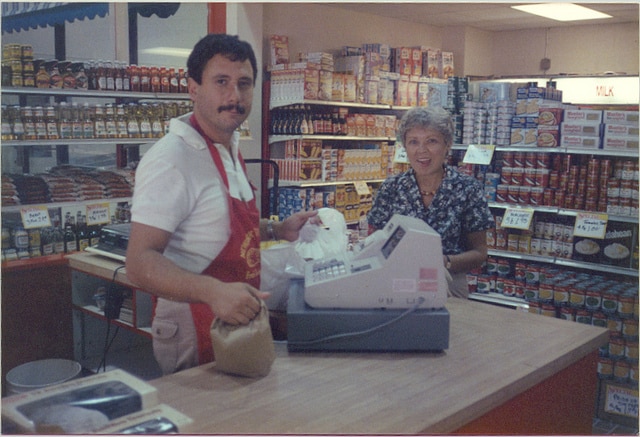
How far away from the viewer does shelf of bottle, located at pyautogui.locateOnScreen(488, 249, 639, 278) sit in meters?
3.89

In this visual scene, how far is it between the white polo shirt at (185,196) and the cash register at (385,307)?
0.31 metres

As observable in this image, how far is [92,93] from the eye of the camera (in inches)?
170

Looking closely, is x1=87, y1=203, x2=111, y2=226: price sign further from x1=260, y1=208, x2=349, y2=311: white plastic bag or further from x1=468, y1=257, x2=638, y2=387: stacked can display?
x1=468, y1=257, x2=638, y2=387: stacked can display

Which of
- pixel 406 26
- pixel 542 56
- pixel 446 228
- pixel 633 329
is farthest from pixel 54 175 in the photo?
pixel 542 56

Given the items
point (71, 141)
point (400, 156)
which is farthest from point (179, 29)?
point (400, 156)

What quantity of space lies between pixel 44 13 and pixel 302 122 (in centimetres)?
229

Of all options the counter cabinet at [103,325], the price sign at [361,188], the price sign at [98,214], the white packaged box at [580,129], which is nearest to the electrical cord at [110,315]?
the counter cabinet at [103,325]

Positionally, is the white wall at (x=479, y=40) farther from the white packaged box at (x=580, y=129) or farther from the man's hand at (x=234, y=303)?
the man's hand at (x=234, y=303)

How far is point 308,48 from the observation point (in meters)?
A: 6.75

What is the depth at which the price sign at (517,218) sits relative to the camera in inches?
161

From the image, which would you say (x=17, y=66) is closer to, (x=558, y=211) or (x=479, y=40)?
(x=558, y=211)

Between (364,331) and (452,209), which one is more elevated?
(452,209)

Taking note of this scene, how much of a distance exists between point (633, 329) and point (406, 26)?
5.14 m

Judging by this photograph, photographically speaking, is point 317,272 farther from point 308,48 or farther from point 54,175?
point 308,48
